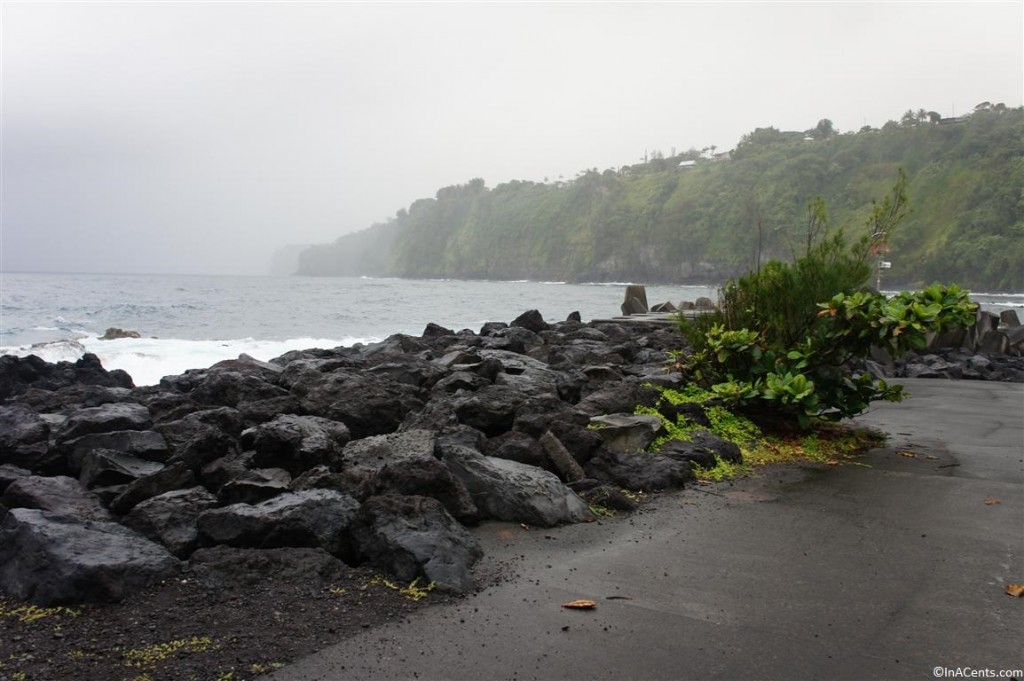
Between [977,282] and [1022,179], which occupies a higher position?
[1022,179]

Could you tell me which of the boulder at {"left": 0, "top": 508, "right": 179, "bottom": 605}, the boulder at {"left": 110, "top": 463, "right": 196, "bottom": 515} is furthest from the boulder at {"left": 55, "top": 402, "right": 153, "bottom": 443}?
the boulder at {"left": 0, "top": 508, "right": 179, "bottom": 605}

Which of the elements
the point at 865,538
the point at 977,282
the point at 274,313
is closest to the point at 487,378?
the point at 865,538

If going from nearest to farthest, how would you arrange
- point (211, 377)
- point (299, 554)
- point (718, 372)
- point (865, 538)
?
point (299, 554)
point (865, 538)
point (211, 377)
point (718, 372)

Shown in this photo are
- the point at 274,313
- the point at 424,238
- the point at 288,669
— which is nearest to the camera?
the point at 288,669

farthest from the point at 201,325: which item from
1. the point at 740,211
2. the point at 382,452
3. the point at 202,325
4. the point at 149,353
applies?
the point at 740,211

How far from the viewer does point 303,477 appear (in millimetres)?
4070

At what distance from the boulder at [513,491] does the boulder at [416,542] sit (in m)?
0.55

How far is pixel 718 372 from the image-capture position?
686 cm

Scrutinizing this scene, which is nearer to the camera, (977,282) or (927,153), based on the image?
(977,282)

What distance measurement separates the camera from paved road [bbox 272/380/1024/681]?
2.65 metres

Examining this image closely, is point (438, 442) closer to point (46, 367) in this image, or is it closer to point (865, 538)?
point (865, 538)

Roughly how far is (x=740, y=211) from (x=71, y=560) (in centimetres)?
9499

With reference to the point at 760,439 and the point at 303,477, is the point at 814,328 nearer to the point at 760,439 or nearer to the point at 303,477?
the point at 760,439

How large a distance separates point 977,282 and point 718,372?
6441 cm
